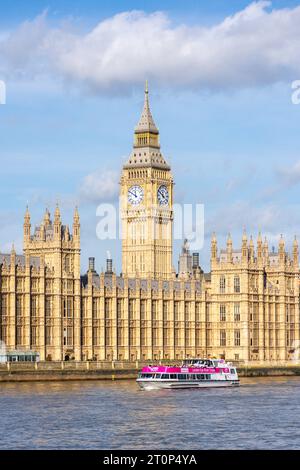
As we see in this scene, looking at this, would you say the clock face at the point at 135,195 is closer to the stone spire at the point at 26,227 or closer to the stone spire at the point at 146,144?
the stone spire at the point at 146,144

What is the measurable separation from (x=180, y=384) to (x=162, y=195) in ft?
230

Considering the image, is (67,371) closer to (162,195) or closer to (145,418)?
(145,418)

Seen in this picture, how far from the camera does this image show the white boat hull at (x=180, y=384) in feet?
407

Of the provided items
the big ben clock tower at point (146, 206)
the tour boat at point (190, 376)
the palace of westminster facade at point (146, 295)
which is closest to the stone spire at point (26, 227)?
the palace of westminster facade at point (146, 295)

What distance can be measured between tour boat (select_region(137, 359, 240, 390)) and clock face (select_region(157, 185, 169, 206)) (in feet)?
193

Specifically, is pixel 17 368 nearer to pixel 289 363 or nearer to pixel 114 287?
pixel 114 287

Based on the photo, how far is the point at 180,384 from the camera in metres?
127

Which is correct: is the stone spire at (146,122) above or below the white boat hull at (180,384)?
above

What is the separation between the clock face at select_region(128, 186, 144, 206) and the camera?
19423 centimetres

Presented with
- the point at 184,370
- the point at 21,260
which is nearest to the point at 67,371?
the point at 184,370

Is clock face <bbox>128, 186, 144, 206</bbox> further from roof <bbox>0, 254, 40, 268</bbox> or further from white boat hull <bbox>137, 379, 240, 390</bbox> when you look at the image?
white boat hull <bbox>137, 379, 240, 390</bbox>

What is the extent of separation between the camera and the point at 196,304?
169375 millimetres

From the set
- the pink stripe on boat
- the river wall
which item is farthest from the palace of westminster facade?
the pink stripe on boat

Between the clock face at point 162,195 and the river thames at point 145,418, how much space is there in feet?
237
